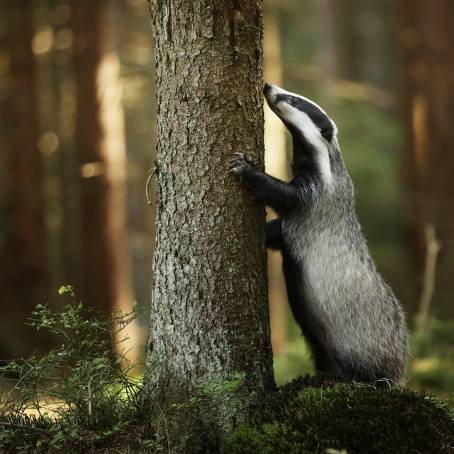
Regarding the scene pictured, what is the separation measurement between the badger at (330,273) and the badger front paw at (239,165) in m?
0.53

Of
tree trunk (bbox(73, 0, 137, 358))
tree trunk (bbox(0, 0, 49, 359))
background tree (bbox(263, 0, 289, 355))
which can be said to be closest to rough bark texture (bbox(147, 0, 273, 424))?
tree trunk (bbox(73, 0, 137, 358))

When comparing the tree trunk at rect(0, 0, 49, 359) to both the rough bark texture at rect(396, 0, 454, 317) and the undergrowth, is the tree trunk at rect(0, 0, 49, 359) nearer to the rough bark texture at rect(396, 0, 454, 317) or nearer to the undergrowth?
the rough bark texture at rect(396, 0, 454, 317)

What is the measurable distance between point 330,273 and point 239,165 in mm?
1079

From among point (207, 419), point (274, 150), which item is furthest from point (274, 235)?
point (274, 150)

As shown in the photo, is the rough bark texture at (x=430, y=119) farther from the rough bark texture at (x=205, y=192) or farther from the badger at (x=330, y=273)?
the rough bark texture at (x=205, y=192)

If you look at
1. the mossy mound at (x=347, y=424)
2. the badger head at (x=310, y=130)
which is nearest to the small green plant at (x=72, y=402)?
the mossy mound at (x=347, y=424)

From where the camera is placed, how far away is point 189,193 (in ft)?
12.6

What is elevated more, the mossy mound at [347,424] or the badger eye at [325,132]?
the badger eye at [325,132]

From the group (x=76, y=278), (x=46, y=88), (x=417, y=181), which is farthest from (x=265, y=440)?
(x=46, y=88)

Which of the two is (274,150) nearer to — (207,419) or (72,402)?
(207,419)

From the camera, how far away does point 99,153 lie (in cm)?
959

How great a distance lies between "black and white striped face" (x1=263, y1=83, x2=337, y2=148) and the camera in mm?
4539

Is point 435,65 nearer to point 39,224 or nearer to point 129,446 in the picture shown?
point 39,224

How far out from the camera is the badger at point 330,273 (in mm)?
4438
